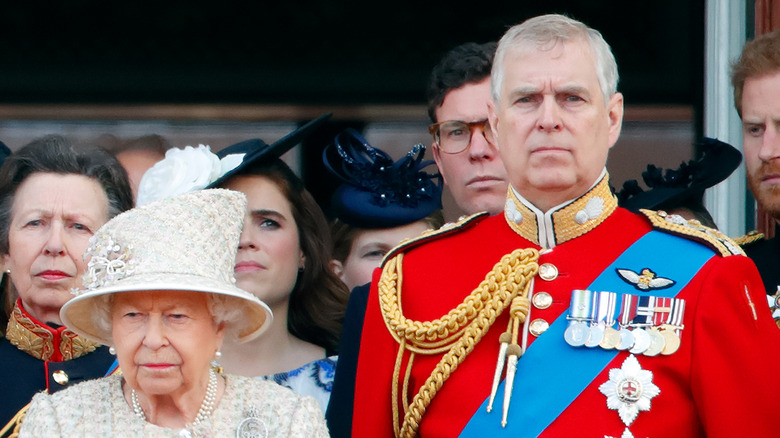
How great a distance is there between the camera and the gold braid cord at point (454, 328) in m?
3.16

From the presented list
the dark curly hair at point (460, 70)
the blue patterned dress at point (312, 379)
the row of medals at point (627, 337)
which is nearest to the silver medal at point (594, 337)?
the row of medals at point (627, 337)

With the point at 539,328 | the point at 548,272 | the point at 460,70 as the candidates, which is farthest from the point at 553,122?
the point at 460,70

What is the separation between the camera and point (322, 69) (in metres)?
6.07

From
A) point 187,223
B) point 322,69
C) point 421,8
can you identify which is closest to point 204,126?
point 322,69

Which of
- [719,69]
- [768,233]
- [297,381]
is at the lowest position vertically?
[297,381]

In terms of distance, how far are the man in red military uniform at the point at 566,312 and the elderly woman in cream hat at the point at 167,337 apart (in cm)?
27

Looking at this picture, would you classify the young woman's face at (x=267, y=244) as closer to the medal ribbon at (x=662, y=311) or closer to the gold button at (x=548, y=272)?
the gold button at (x=548, y=272)

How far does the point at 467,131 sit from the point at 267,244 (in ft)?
2.12

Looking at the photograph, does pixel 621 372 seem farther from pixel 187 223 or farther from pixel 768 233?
pixel 768 233

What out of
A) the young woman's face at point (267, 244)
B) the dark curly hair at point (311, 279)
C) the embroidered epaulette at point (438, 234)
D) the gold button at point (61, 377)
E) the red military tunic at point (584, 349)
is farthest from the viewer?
the dark curly hair at point (311, 279)

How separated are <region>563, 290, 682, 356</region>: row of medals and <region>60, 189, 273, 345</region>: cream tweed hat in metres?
0.66

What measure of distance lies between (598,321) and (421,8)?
319 cm

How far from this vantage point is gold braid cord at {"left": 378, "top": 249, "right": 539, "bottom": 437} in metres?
3.16

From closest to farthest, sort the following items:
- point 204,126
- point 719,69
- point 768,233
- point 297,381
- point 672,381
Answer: point 672,381 → point 297,381 → point 768,233 → point 719,69 → point 204,126
